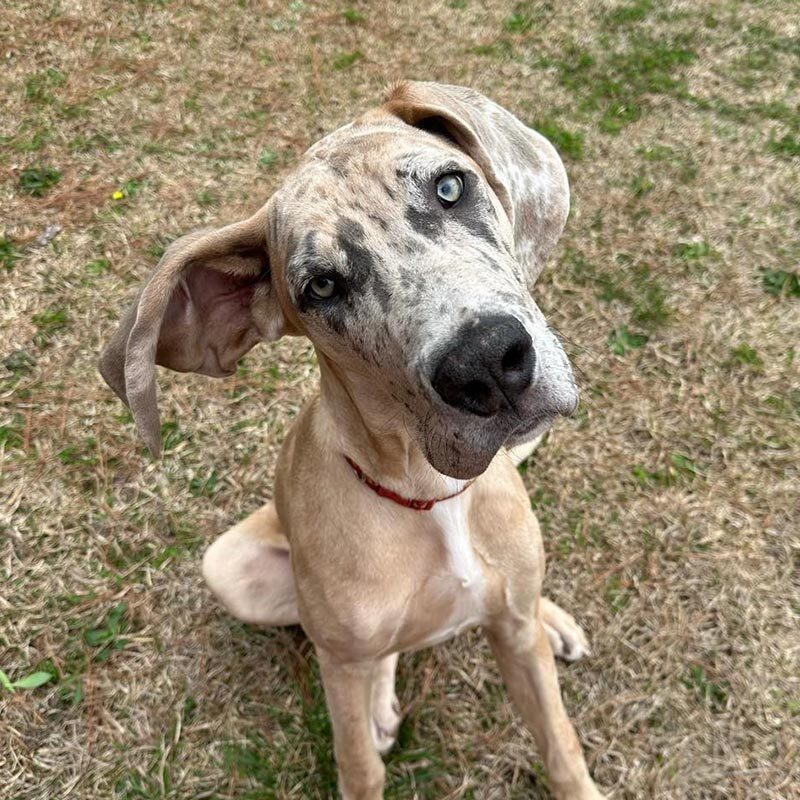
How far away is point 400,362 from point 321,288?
0.34m

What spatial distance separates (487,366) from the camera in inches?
67.4

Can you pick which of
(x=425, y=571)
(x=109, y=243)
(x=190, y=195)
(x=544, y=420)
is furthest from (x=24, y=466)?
(x=544, y=420)

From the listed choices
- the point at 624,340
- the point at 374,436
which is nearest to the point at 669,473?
the point at 624,340

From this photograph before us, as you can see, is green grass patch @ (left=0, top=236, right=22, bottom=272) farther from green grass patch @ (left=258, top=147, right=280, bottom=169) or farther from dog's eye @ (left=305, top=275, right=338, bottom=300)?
dog's eye @ (left=305, top=275, right=338, bottom=300)

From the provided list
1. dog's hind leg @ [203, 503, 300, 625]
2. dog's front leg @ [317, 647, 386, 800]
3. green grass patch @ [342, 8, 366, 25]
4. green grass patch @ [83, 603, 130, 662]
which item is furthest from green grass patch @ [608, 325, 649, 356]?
green grass patch @ [342, 8, 366, 25]

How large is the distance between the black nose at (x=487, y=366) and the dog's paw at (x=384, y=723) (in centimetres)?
207

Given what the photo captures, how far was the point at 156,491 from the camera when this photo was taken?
4.14 m

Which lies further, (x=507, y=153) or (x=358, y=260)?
(x=507, y=153)

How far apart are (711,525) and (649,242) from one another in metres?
1.98

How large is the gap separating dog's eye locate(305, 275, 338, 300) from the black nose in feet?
1.50

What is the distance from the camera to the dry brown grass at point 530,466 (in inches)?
136

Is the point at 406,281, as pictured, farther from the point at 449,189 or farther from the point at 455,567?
the point at 455,567

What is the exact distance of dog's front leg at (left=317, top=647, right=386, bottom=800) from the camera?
2.74 m

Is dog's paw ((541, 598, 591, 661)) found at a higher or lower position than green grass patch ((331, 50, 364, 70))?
lower
